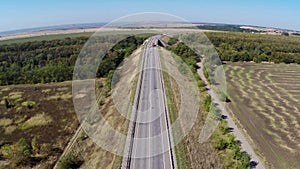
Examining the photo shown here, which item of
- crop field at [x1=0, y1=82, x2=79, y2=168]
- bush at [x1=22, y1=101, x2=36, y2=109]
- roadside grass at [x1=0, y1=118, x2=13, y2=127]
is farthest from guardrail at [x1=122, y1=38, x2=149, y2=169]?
roadside grass at [x1=0, y1=118, x2=13, y2=127]

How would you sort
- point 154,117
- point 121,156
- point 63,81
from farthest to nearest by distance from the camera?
point 63,81 → point 154,117 → point 121,156

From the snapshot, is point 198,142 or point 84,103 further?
point 84,103

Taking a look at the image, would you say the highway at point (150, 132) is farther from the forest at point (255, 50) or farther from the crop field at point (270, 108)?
the forest at point (255, 50)

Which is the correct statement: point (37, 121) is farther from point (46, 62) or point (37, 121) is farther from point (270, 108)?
point (46, 62)

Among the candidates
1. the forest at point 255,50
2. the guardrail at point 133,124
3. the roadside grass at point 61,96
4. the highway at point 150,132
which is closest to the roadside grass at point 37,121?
the roadside grass at point 61,96

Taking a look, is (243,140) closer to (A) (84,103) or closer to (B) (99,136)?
(B) (99,136)

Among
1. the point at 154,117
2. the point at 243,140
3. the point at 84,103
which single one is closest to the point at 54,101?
the point at 84,103

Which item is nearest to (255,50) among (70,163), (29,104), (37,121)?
(29,104)
